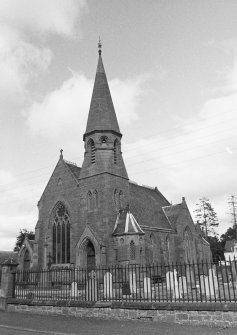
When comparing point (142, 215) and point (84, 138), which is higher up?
point (84, 138)

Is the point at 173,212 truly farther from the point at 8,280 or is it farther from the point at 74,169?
the point at 8,280

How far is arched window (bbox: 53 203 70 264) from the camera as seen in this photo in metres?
33.1

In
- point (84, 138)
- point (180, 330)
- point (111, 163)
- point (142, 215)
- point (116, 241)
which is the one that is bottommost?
point (180, 330)

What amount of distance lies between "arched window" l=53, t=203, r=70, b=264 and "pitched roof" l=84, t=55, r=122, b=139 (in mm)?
8651

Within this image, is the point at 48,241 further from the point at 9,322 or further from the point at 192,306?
the point at 192,306

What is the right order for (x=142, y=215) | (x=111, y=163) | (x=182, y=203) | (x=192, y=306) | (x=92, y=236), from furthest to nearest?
(x=182, y=203), (x=142, y=215), (x=111, y=163), (x=92, y=236), (x=192, y=306)

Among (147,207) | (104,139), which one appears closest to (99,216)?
(104,139)

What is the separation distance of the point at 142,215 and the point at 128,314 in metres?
22.5

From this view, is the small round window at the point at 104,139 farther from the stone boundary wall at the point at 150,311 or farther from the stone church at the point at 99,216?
the stone boundary wall at the point at 150,311

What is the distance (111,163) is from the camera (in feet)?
111

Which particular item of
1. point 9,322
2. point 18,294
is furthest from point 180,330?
point 18,294

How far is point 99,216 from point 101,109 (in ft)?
37.9

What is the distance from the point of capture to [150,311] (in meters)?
13.8

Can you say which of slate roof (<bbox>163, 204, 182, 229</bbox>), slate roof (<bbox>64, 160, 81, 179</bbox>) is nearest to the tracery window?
slate roof (<bbox>64, 160, 81, 179</bbox>)
